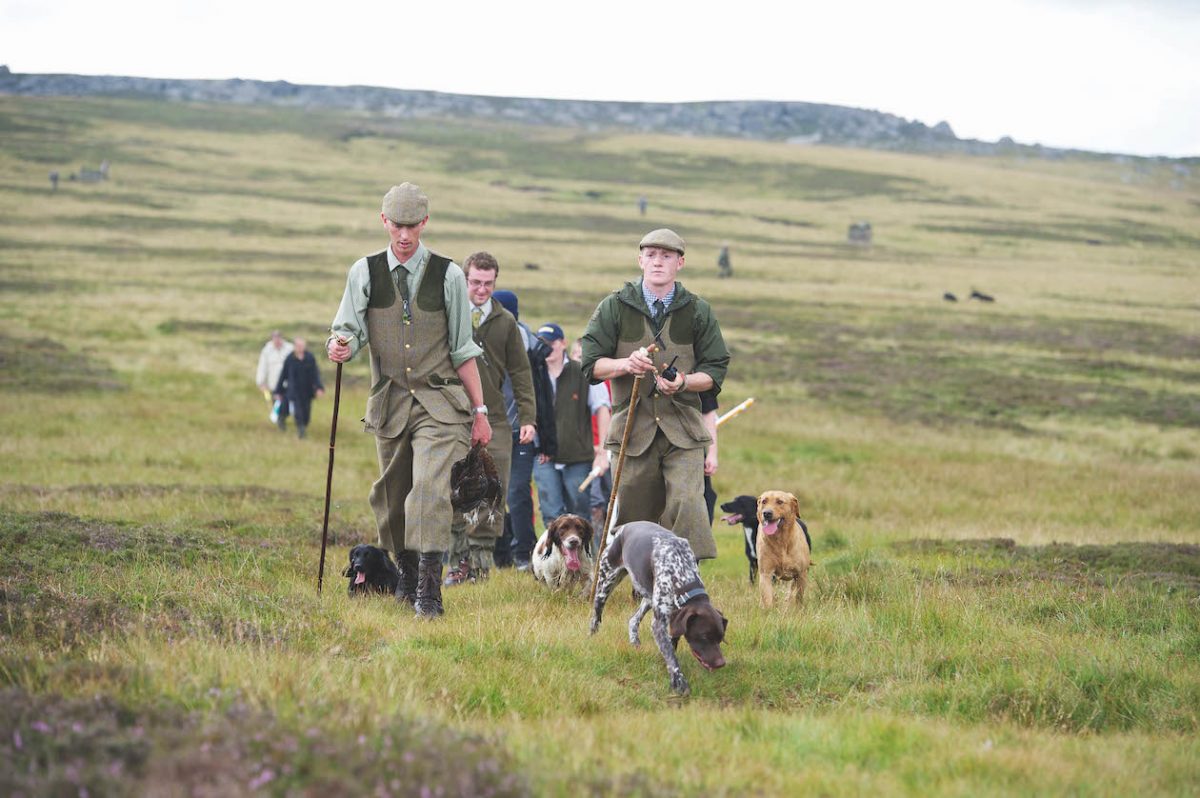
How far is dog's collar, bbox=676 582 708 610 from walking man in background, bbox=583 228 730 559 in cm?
147

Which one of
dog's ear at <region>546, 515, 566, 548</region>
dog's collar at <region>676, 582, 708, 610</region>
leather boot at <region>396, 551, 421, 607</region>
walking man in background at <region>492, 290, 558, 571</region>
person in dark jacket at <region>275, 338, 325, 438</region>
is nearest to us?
dog's collar at <region>676, 582, 708, 610</region>

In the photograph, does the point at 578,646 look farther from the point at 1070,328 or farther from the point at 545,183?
the point at 545,183

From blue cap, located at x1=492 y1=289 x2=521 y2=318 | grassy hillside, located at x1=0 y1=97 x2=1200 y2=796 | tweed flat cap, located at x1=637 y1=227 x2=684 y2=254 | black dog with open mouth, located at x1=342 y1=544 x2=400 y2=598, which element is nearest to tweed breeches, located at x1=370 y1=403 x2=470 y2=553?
grassy hillside, located at x1=0 y1=97 x2=1200 y2=796

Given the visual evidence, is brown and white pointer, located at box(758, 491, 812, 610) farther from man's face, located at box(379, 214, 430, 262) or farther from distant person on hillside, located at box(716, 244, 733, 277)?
distant person on hillside, located at box(716, 244, 733, 277)

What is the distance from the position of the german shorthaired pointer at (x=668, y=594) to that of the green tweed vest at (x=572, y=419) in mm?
3448

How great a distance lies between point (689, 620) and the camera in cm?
627

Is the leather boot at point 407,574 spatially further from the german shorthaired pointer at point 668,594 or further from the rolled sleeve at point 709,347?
the rolled sleeve at point 709,347

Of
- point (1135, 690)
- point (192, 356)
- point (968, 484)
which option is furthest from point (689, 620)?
point (192, 356)

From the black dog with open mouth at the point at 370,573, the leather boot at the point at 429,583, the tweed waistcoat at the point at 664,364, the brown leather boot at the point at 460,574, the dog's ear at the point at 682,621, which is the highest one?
the tweed waistcoat at the point at 664,364

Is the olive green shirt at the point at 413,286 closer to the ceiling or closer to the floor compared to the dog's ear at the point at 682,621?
closer to the ceiling

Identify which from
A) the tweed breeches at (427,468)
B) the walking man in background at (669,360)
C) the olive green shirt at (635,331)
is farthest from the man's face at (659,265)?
the tweed breeches at (427,468)

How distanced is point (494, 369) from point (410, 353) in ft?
7.28

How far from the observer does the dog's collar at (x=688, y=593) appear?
646 centimetres

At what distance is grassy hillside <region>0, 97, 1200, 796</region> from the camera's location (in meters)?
4.46
